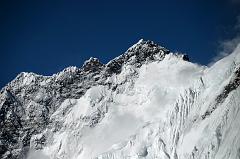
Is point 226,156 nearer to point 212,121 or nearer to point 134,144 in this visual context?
point 212,121

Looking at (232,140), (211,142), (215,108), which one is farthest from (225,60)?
(232,140)

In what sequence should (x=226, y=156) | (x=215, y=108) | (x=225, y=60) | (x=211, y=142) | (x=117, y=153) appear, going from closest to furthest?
(x=226, y=156), (x=211, y=142), (x=215, y=108), (x=225, y=60), (x=117, y=153)

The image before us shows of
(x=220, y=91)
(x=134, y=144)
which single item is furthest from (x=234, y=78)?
(x=134, y=144)

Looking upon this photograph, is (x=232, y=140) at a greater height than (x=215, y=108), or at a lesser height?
lesser

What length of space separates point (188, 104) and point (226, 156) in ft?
124

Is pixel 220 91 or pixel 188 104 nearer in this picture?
pixel 220 91

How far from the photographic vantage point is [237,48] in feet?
397

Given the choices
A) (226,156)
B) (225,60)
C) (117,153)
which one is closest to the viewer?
(226,156)

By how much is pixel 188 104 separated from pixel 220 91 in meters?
18.4

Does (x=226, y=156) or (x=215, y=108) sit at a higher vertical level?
(x=215, y=108)

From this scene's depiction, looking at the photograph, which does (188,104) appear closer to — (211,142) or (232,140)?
(211,142)

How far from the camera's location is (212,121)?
11188 cm

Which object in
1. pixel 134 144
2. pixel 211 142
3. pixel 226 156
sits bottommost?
pixel 226 156

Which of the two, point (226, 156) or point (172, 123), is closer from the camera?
point (226, 156)
